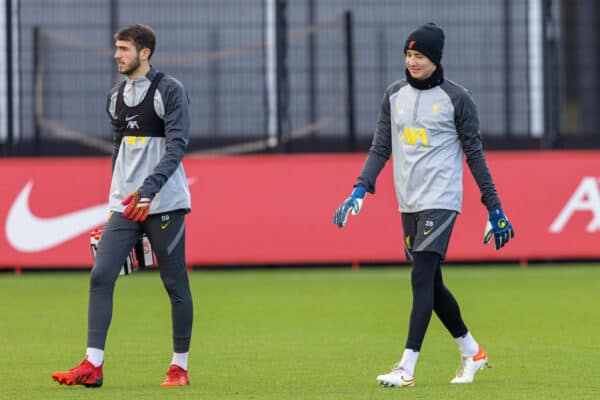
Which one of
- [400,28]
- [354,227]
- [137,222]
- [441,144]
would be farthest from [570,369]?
[400,28]

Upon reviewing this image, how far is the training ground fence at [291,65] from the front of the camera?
63.3 feet

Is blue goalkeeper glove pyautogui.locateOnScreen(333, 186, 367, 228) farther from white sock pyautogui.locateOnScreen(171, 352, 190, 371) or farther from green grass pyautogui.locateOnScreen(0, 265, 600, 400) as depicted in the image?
white sock pyautogui.locateOnScreen(171, 352, 190, 371)

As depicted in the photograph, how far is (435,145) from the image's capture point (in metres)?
8.52

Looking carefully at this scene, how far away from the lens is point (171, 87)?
334 inches

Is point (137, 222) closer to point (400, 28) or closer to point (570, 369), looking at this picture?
point (570, 369)

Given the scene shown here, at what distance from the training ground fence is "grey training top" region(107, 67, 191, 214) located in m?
10.8

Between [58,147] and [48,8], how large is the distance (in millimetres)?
1710

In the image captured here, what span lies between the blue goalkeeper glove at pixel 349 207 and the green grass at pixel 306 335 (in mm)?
895

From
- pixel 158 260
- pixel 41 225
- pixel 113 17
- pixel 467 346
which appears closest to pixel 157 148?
pixel 158 260

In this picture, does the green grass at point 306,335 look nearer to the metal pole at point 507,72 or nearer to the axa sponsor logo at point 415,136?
the axa sponsor logo at point 415,136

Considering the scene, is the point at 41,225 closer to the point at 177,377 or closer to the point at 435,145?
the point at 177,377

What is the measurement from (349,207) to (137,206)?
1.19 meters

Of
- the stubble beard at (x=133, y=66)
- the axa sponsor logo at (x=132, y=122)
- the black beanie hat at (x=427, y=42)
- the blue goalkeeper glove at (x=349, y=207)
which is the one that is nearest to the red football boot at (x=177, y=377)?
the blue goalkeeper glove at (x=349, y=207)

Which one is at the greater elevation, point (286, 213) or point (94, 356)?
point (94, 356)
